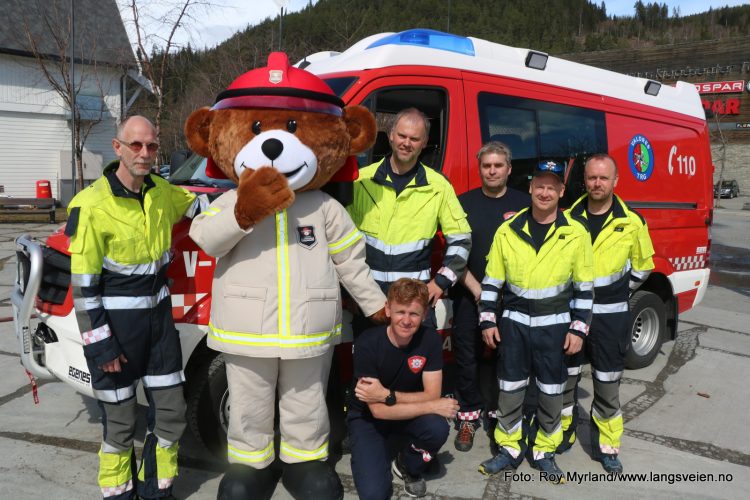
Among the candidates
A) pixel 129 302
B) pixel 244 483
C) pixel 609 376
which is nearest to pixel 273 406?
pixel 244 483

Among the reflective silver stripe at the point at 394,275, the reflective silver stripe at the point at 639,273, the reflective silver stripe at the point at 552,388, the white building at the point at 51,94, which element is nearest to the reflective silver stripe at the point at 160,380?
the reflective silver stripe at the point at 394,275

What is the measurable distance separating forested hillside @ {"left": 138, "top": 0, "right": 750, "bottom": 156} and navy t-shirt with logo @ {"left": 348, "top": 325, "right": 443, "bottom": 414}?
17.9 feet

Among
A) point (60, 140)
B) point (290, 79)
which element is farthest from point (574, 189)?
point (60, 140)

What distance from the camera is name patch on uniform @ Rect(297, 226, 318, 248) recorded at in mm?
2738

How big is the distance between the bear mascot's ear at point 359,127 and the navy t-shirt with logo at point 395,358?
945 millimetres

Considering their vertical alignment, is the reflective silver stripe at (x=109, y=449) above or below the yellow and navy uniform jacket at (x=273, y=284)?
below

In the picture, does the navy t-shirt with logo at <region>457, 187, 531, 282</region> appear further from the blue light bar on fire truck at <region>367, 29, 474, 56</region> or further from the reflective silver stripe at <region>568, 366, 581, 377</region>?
the blue light bar on fire truck at <region>367, 29, 474, 56</region>

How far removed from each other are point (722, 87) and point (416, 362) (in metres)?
44.1

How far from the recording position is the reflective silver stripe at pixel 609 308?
3461mm

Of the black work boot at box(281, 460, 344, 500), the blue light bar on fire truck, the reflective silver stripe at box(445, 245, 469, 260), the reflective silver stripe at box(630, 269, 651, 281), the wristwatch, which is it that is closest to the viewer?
the black work boot at box(281, 460, 344, 500)

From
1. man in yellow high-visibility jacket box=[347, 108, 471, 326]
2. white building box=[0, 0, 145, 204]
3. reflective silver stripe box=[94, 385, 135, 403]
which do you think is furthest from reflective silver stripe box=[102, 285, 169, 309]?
white building box=[0, 0, 145, 204]

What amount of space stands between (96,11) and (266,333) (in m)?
22.4

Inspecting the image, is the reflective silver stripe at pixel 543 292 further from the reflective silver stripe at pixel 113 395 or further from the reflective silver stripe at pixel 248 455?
the reflective silver stripe at pixel 113 395

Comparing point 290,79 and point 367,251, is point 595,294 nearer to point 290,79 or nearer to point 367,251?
point 367,251
